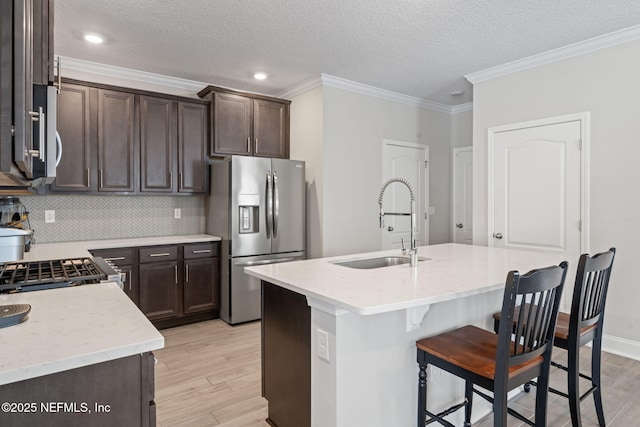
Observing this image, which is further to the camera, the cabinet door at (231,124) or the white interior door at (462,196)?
the white interior door at (462,196)

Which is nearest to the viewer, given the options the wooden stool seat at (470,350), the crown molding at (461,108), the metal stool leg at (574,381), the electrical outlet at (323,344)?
the wooden stool seat at (470,350)

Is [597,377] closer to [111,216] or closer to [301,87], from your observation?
[301,87]

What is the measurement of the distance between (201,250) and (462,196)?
3.71 metres

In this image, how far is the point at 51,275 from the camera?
187 centimetres

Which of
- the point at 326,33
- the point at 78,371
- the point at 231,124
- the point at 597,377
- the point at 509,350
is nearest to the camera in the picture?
the point at 78,371

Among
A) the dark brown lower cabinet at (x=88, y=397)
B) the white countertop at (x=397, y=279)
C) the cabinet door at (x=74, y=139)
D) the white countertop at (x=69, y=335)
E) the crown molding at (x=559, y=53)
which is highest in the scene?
Answer: the crown molding at (x=559, y=53)

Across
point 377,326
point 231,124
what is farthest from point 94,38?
point 377,326

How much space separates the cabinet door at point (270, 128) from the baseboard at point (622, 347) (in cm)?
370

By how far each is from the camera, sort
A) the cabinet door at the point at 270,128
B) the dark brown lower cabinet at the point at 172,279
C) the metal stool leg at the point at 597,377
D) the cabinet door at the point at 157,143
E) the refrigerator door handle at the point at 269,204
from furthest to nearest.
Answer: the cabinet door at the point at 270,128, the refrigerator door handle at the point at 269,204, the cabinet door at the point at 157,143, the dark brown lower cabinet at the point at 172,279, the metal stool leg at the point at 597,377

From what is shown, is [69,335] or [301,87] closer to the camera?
[69,335]

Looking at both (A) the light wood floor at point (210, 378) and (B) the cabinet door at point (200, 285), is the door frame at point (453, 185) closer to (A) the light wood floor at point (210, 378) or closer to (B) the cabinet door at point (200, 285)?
(A) the light wood floor at point (210, 378)

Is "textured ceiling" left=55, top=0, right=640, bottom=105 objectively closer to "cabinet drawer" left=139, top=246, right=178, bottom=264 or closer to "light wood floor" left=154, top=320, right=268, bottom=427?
"cabinet drawer" left=139, top=246, right=178, bottom=264

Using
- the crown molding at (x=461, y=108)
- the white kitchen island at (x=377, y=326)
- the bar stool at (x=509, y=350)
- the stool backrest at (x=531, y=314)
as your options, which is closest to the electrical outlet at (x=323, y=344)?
the white kitchen island at (x=377, y=326)

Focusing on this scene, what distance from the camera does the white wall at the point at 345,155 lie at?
166 inches
